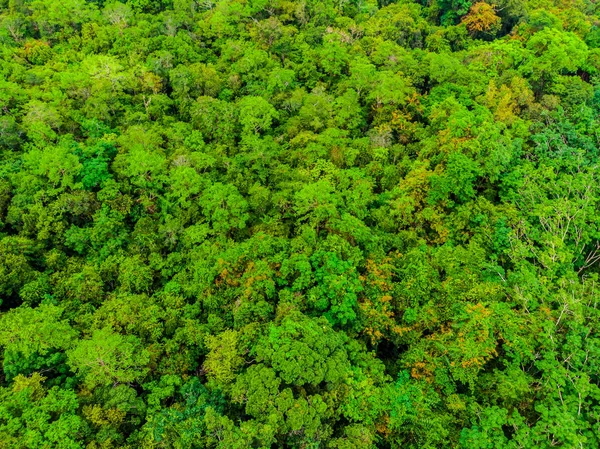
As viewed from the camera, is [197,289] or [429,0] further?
[429,0]

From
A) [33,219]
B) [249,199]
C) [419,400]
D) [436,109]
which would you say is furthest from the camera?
[436,109]

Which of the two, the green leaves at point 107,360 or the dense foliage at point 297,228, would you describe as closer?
the dense foliage at point 297,228

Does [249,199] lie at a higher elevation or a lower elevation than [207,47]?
lower

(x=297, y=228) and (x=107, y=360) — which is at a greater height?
(x=297, y=228)

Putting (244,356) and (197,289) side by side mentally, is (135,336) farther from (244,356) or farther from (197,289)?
(244,356)

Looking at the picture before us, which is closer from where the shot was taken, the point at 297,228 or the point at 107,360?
the point at 107,360

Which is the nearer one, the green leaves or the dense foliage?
the dense foliage

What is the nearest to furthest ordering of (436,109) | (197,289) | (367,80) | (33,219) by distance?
(197,289) < (33,219) < (436,109) < (367,80)

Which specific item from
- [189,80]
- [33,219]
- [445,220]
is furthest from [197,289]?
[189,80]
